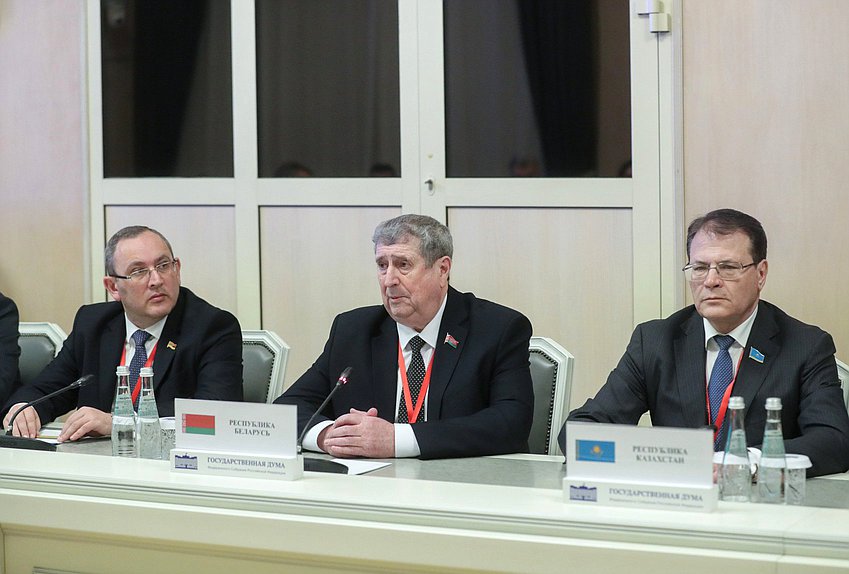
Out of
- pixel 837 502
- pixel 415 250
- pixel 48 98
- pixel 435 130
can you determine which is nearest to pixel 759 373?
pixel 837 502

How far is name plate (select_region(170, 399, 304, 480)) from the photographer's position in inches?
90.0

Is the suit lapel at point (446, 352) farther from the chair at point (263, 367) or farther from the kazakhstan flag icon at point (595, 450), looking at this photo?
the kazakhstan flag icon at point (595, 450)

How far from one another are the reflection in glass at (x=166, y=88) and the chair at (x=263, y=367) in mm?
1521

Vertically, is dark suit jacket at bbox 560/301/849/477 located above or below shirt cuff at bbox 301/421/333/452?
above

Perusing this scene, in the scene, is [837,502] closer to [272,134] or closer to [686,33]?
[686,33]

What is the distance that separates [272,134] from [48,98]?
115cm

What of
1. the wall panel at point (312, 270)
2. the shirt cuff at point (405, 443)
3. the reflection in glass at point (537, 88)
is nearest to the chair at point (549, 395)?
the shirt cuff at point (405, 443)

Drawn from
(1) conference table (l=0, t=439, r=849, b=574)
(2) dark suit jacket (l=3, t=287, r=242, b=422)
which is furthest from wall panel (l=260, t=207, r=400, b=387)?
(1) conference table (l=0, t=439, r=849, b=574)

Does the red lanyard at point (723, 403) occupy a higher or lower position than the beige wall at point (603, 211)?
lower

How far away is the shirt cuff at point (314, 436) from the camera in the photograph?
2916 mm

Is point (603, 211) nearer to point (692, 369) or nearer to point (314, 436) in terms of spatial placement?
point (692, 369)

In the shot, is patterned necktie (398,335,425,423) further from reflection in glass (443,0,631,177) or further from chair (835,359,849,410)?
reflection in glass (443,0,631,177)

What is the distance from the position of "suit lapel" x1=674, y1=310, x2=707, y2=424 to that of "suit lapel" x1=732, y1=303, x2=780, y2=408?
93mm

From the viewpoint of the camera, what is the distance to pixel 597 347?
452cm
